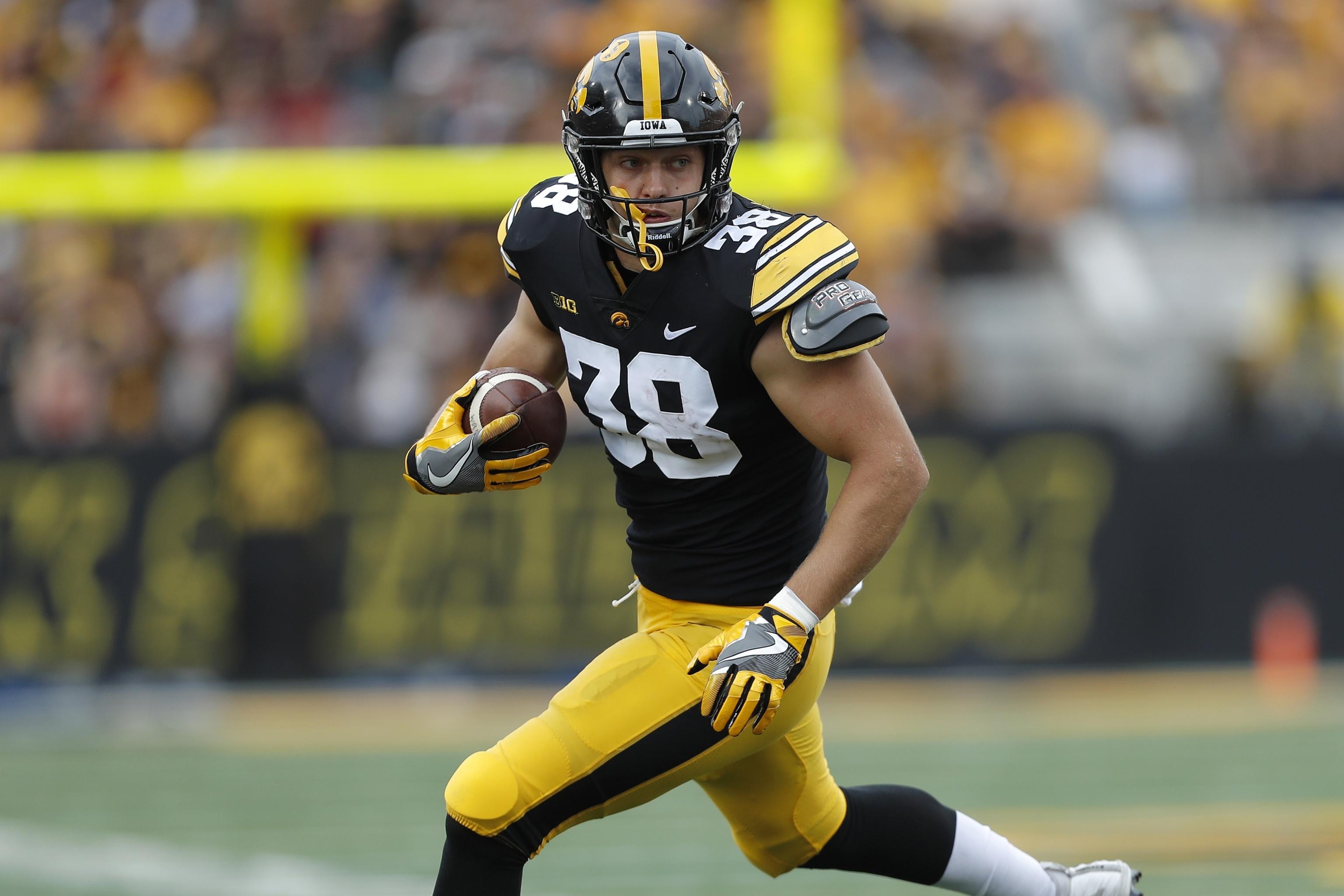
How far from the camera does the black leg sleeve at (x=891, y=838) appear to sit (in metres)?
3.62

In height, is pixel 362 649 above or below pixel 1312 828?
below

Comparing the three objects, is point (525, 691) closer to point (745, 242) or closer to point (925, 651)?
point (925, 651)

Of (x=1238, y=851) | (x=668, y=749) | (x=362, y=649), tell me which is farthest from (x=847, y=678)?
(x=668, y=749)

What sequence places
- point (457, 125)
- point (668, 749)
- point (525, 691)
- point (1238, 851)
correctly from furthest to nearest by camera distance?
point (457, 125) < point (525, 691) < point (1238, 851) < point (668, 749)

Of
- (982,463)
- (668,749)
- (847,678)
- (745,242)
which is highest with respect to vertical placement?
(745,242)

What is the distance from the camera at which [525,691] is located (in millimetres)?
8812

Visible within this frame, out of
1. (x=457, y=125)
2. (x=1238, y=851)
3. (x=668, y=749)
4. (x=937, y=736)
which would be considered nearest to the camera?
(x=668, y=749)

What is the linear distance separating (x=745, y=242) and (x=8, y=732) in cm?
565

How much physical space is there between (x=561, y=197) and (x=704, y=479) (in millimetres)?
623

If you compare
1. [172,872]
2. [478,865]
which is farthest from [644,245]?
[172,872]

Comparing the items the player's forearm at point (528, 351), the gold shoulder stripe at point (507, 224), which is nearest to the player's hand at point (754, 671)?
the player's forearm at point (528, 351)

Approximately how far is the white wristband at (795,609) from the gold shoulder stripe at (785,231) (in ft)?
1.93

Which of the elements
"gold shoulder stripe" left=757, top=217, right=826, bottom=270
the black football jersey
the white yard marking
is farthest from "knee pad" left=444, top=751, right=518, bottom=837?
the white yard marking

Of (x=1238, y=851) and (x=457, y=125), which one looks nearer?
(x=1238, y=851)
